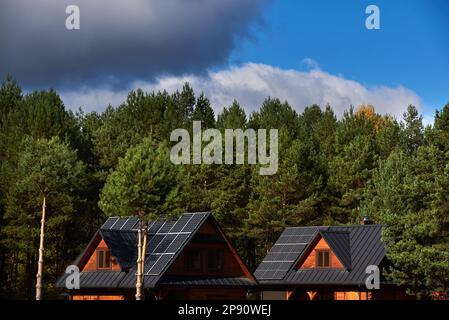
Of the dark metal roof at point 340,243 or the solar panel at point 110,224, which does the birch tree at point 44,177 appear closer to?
the solar panel at point 110,224

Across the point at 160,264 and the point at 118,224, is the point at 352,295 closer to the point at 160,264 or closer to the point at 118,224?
the point at 160,264

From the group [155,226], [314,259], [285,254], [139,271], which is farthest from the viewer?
[285,254]

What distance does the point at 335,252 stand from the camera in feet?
182

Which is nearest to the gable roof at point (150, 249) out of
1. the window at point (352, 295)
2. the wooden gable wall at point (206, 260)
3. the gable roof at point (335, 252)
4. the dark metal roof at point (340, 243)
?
the wooden gable wall at point (206, 260)

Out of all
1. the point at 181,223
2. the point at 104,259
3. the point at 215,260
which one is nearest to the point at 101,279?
the point at 104,259

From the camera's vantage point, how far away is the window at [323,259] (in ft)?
185

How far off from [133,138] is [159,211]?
2767cm

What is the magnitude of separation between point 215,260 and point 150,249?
4237 millimetres

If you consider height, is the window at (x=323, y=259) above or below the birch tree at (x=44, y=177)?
below

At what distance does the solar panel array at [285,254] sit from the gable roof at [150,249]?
22.9 ft

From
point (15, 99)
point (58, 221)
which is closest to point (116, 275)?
point (58, 221)

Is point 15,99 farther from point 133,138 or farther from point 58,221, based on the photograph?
point 58,221

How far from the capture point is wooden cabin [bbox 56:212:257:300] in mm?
51969
